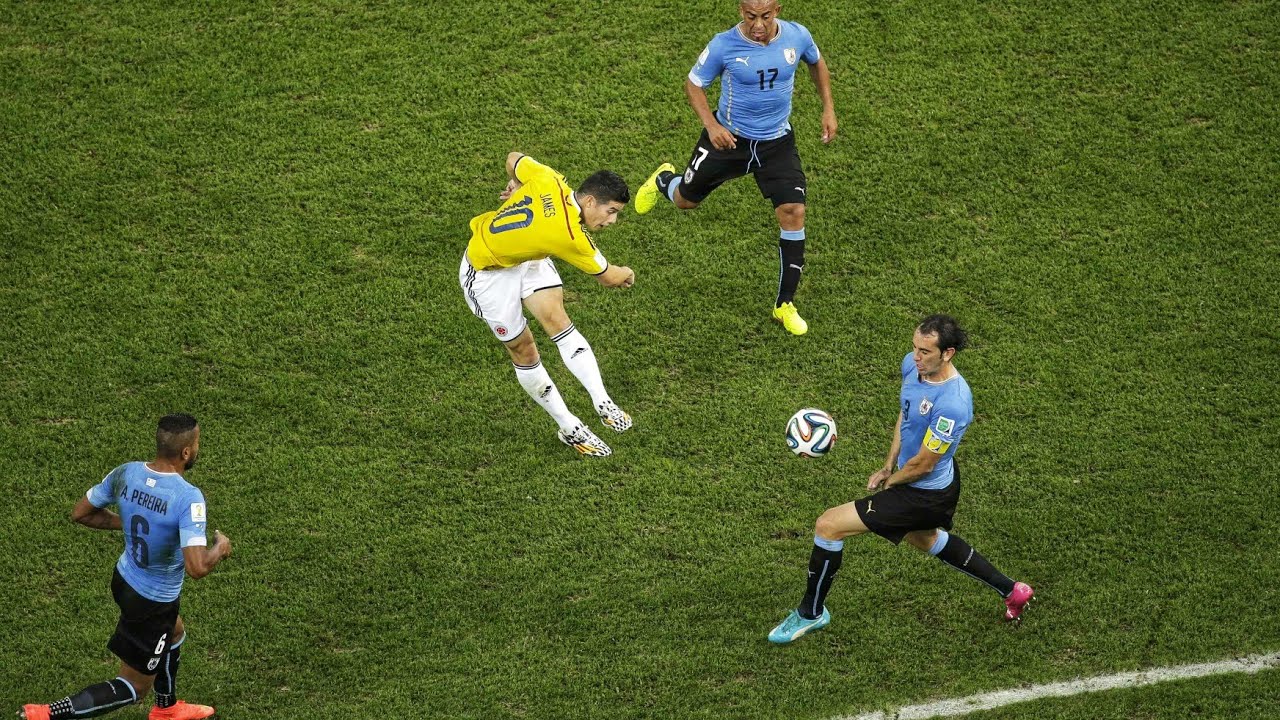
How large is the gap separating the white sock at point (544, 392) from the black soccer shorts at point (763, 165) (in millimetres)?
2301

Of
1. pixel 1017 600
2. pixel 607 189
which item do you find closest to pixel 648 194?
pixel 607 189

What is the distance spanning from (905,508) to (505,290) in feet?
10.4

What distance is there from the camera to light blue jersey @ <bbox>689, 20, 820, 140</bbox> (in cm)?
917

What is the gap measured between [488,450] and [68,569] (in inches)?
119

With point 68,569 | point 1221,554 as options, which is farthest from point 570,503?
point 1221,554

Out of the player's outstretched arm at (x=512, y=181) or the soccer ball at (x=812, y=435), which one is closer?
the soccer ball at (x=812, y=435)

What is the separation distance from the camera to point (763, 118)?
9438 millimetres

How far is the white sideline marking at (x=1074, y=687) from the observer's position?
7.48 metres

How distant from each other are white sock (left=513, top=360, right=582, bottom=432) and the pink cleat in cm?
329

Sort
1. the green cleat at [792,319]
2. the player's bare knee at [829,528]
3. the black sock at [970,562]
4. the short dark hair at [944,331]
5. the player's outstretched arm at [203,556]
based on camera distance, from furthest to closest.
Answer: the green cleat at [792,319]
the black sock at [970,562]
the player's bare knee at [829,528]
the short dark hair at [944,331]
the player's outstretched arm at [203,556]

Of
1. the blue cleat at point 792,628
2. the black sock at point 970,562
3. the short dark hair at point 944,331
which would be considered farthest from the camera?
the blue cleat at point 792,628

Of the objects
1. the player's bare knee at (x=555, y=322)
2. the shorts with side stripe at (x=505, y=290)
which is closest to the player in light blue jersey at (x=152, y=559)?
the shorts with side stripe at (x=505, y=290)

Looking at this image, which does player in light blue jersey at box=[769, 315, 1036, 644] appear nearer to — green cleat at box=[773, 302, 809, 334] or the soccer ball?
the soccer ball

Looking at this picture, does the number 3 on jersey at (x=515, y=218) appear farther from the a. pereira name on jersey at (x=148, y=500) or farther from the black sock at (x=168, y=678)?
the black sock at (x=168, y=678)
